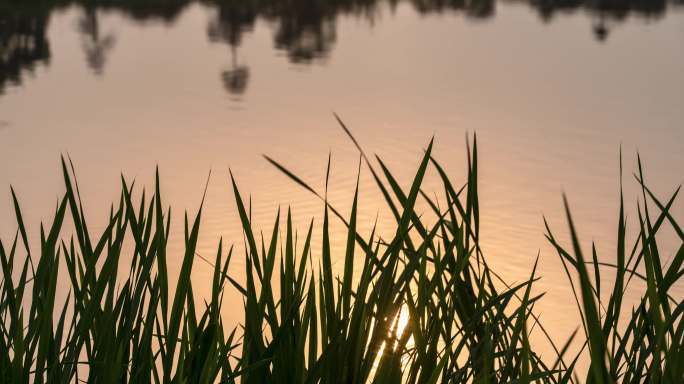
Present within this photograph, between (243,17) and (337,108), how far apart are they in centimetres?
884

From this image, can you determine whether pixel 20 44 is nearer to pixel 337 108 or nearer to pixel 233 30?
pixel 233 30

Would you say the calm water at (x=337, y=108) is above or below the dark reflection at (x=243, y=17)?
below

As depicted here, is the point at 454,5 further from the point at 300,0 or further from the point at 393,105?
the point at 393,105

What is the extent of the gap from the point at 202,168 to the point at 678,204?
412 centimetres

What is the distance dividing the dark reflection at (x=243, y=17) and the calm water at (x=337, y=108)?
0.08 meters

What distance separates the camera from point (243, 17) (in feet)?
65.3

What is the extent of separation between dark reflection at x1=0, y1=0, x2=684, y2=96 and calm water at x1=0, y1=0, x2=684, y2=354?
0.25ft

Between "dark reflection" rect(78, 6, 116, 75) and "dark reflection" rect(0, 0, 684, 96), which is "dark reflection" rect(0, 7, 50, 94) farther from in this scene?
"dark reflection" rect(78, 6, 116, 75)

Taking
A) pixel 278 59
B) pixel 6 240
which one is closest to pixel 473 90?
pixel 278 59

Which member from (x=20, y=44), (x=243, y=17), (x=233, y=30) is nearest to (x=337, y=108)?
(x=20, y=44)

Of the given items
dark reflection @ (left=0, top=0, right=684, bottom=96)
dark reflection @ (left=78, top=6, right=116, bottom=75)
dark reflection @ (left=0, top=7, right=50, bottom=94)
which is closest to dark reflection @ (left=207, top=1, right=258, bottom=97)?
dark reflection @ (left=0, top=0, right=684, bottom=96)

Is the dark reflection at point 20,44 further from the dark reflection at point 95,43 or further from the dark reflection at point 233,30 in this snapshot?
the dark reflection at point 233,30

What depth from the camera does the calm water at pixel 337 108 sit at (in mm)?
7925

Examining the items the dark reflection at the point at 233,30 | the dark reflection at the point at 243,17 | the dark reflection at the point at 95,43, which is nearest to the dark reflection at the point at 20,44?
the dark reflection at the point at 243,17
